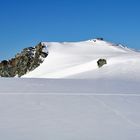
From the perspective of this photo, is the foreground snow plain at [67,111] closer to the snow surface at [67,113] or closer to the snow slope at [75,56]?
the snow surface at [67,113]

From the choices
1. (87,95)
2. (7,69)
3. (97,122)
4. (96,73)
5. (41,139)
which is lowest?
(41,139)

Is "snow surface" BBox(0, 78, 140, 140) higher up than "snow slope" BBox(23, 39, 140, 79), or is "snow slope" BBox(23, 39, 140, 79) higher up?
"snow slope" BBox(23, 39, 140, 79)

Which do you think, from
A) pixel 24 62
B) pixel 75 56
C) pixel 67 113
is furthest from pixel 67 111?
pixel 24 62

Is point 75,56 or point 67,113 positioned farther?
point 75,56

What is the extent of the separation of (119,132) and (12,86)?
315 centimetres

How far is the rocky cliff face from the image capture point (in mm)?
65938

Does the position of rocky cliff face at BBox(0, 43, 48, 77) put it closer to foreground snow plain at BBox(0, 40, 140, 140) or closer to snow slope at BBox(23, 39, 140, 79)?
snow slope at BBox(23, 39, 140, 79)

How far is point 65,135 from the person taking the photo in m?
4.73

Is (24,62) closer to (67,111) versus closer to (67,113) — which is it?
(67,111)

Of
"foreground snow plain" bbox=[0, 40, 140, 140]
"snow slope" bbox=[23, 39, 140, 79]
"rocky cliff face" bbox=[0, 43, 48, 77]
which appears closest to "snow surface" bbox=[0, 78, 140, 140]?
"foreground snow plain" bbox=[0, 40, 140, 140]

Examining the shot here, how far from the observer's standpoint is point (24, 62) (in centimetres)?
7244

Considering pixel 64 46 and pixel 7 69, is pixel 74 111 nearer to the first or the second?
pixel 64 46

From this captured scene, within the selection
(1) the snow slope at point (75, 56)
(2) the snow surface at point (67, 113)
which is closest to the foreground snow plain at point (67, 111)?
(2) the snow surface at point (67, 113)

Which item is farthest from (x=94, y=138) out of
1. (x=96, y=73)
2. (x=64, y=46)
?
(x=64, y=46)
